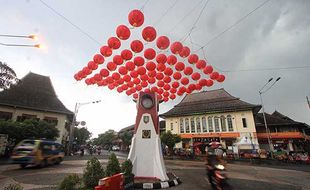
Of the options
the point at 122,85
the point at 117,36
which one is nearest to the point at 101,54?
the point at 117,36

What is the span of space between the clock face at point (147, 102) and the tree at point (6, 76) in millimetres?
11320

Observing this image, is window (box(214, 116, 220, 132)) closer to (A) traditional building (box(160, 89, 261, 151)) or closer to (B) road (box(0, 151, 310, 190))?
(A) traditional building (box(160, 89, 261, 151))

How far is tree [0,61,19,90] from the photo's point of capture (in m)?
14.2

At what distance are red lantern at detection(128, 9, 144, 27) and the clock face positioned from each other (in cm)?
540

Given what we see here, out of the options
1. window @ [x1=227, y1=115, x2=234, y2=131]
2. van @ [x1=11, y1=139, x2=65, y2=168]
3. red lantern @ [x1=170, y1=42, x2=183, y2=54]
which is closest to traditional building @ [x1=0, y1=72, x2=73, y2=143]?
van @ [x1=11, y1=139, x2=65, y2=168]

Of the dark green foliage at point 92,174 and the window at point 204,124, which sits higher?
the window at point 204,124

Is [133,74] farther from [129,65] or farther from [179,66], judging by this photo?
[179,66]

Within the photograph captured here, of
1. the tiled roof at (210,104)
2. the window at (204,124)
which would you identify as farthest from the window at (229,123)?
the window at (204,124)

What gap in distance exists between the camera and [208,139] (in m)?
31.8

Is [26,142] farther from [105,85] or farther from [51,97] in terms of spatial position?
[51,97]

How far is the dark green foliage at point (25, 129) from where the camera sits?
17656 mm

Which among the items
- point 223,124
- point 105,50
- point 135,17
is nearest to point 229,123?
point 223,124

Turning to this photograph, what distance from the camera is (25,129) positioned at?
18.6 metres

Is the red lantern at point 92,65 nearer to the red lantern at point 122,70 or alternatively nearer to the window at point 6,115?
the red lantern at point 122,70
